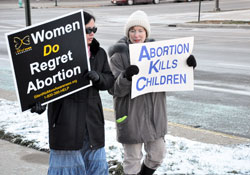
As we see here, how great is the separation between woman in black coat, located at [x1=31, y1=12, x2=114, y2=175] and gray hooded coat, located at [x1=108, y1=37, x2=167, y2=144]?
269 millimetres

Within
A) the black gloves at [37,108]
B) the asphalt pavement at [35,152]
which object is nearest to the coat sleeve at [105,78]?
the black gloves at [37,108]

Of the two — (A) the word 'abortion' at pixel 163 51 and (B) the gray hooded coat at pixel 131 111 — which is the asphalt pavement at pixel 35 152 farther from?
(A) the word 'abortion' at pixel 163 51

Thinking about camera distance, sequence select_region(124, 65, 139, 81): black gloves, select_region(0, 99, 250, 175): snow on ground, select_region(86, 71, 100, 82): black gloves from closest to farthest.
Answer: select_region(86, 71, 100, 82): black gloves
select_region(124, 65, 139, 81): black gloves
select_region(0, 99, 250, 175): snow on ground

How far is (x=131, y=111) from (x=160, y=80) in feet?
1.23

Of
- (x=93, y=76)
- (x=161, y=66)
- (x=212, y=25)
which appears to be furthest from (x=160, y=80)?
(x=212, y=25)

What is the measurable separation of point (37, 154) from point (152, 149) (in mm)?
1701

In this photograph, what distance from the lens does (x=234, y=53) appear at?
45.9 feet

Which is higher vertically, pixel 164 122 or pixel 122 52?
pixel 122 52

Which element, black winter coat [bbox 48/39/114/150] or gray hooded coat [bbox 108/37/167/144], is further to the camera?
gray hooded coat [bbox 108/37/167/144]

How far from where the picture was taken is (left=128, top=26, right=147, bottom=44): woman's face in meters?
4.28

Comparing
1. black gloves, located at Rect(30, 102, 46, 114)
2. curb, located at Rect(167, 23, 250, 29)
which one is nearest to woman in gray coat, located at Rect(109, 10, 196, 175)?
black gloves, located at Rect(30, 102, 46, 114)

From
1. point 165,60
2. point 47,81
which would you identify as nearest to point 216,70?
point 165,60

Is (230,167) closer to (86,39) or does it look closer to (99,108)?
(99,108)

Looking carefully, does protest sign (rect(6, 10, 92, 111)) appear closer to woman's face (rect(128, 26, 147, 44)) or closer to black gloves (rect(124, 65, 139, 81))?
black gloves (rect(124, 65, 139, 81))
